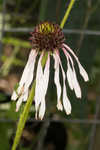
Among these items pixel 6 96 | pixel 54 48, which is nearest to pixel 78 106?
pixel 6 96

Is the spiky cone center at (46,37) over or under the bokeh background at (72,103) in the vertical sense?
over

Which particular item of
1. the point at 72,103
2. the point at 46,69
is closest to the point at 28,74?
the point at 46,69

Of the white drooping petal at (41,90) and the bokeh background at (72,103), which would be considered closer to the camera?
the white drooping petal at (41,90)

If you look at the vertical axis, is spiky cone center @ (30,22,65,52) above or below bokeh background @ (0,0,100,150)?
above

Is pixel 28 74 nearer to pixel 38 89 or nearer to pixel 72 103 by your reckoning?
pixel 38 89

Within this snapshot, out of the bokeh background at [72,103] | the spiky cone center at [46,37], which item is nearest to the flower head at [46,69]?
the spiky cone center at [46,37]

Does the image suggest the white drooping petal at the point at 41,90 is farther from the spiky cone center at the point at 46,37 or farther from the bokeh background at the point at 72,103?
the bokeh background at the point at 72,103

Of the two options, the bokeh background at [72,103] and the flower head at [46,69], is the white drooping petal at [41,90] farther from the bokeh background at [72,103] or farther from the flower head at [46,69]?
the bokeh background at [72,103]

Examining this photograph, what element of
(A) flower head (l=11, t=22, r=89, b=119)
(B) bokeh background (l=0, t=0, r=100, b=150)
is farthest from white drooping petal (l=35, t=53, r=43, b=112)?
(B) bokeh background (l=0, t=0, r=100, b=150)

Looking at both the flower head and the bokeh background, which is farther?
the bokeh background

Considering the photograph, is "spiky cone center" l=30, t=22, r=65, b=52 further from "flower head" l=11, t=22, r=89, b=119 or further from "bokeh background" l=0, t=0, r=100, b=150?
"bokeh background" l=0, t=0, r=100, b=150
